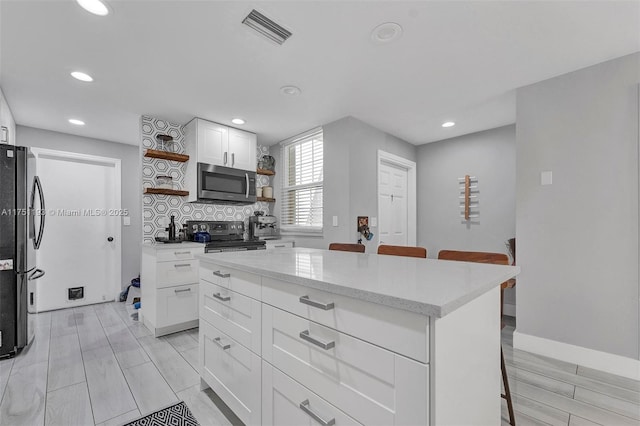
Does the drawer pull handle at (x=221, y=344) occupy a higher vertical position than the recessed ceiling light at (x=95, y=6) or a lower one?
lower

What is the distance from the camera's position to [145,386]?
1.96 metres

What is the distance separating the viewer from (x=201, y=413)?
5.44ft

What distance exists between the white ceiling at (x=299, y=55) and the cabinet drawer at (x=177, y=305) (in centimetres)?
196

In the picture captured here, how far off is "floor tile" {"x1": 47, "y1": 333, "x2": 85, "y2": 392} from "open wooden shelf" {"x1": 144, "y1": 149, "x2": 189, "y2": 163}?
2032mm

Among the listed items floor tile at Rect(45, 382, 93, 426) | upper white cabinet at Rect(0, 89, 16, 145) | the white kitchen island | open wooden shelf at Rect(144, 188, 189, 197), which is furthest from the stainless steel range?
upper white cabinet at Rect(0, 89, 16, 145)

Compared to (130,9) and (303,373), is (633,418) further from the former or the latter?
(130,9)

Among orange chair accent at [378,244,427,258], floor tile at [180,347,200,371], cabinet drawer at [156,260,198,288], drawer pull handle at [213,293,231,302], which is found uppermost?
orange chair accent at [378,244,427,258]

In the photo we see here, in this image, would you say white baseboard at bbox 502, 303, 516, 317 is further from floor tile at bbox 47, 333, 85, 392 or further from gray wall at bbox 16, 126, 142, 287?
gray wall at bbox 16, 126, 142, 287

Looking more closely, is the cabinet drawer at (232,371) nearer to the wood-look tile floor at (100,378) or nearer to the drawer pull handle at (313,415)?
the wood-look tile floor at (100,378)

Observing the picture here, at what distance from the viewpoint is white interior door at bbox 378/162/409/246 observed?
408 cm

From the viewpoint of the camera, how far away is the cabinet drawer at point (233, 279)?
138cm

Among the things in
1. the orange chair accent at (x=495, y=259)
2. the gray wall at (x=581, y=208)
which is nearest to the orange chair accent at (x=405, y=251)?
the orange chair accent at (x=495, y=259)

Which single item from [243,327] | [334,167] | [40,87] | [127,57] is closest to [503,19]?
[334,167]

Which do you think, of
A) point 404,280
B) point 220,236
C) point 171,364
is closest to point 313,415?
point 404,280
